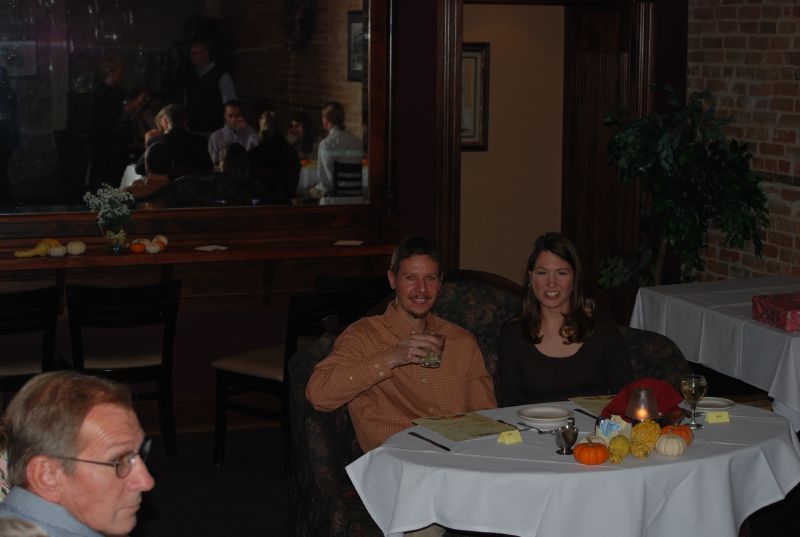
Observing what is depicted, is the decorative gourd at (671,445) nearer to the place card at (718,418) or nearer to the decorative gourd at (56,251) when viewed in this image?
the place card at (718,418)

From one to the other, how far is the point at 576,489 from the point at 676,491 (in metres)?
0.30

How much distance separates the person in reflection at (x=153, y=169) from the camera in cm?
636

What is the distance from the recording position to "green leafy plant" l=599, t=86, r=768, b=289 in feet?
20.8

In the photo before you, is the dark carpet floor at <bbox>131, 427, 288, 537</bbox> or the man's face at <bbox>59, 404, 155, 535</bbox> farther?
the dark carpet floor at <bbox>131, 427, 288, 537</bbox>

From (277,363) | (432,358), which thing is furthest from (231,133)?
(432,358)

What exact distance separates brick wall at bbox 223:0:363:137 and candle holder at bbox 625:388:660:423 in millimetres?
3405

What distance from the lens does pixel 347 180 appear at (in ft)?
22.1

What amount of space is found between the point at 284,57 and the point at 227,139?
20.8 inches

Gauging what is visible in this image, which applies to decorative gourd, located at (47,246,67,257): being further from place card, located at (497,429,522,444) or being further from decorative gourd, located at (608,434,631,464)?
decorative gourd, located at (608,434,631,464)

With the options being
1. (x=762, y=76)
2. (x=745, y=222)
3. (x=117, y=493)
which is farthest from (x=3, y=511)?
(x=762, y=76)

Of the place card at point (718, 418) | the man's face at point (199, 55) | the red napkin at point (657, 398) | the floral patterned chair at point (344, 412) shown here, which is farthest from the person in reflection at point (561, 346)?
the man's face at point (199, 55)

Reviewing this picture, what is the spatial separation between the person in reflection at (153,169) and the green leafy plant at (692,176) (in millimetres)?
2384

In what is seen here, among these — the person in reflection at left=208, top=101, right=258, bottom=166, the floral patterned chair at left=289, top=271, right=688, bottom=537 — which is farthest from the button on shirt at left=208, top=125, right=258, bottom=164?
the floral patterned chair at left=289, top=271, right=688, bottom=537

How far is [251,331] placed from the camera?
6602mm
